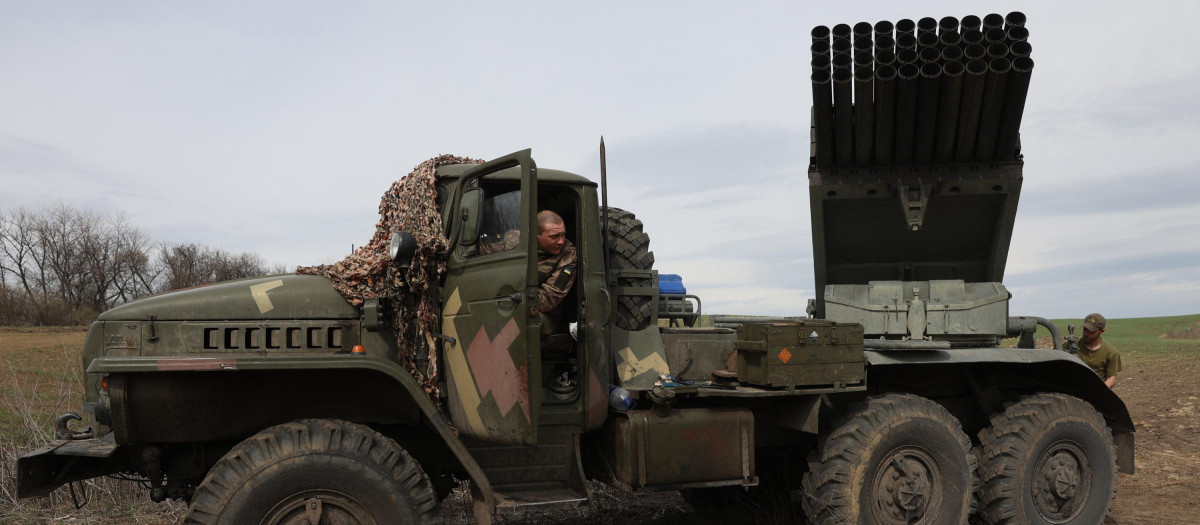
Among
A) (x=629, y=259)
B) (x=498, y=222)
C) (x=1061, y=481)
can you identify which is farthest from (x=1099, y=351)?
(x=498, y=222)

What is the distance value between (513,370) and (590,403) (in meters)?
0.72

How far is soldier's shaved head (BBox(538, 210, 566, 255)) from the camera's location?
4660mm

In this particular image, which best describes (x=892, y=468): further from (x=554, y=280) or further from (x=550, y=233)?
Result: (x=550, y=233)

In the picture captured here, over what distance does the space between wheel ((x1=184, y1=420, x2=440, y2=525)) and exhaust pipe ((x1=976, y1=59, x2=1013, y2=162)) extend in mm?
4721

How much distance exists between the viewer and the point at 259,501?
3957mm

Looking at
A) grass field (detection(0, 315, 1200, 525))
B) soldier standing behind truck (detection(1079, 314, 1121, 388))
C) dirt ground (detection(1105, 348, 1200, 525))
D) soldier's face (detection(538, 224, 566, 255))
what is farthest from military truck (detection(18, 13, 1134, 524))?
soldier standing behind truck (detection(1079, 314, 1121, 388))

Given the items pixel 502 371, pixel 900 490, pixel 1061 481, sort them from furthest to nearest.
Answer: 1. pixel 1061 481
2. pixel 900 490
3. pixel 502 371

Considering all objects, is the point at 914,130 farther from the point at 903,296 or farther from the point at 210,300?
the point at 210,300

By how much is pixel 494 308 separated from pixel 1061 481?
432cm

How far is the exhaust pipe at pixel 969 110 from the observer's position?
18.9 ft

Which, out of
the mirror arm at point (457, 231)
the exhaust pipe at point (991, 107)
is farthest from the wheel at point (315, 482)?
the exhaust pipe at point (991, 107)

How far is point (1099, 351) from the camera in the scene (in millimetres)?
7812

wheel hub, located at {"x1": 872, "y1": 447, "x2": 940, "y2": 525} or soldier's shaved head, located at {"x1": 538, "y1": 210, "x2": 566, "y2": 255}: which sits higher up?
soldier's shaved head, located at {"x1": 538, "y1": 210, "x2": 566, "y2": 255}

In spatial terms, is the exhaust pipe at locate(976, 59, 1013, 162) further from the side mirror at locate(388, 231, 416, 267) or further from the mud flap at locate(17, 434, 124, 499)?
the mud flap at locate(17, 434, 124, 499)
